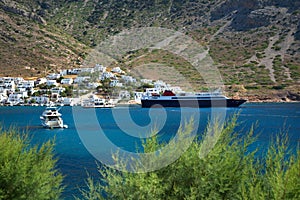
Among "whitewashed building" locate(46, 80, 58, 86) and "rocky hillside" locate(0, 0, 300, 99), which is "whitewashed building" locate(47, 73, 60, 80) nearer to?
"whitewashed building" locate(46, 80, 58, 86)

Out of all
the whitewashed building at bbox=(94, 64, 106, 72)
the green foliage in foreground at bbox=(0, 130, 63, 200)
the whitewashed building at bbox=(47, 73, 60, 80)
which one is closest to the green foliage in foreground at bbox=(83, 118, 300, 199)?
the green foliage in foreground at bbox=(0, 130, 63, 200)

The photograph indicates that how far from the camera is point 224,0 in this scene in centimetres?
9912

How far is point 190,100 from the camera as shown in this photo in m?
65.1

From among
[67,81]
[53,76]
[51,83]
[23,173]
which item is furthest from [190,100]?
[23,173]

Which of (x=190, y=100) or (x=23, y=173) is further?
(x=190, y=100)

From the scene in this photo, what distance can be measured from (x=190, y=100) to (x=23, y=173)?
58.3 m

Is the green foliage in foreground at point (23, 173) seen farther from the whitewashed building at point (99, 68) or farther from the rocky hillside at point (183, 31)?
the whitewashed building at point (99, 68)

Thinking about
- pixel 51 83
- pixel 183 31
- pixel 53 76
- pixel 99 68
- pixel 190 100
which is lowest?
pixel 190 100

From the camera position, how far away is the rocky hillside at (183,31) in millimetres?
75062

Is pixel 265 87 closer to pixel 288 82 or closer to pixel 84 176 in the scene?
pixel 288 82

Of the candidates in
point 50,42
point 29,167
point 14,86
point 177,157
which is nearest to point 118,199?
point 177,157

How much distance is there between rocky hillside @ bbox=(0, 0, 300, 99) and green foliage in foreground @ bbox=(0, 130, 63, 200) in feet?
198

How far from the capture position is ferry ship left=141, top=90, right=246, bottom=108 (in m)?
63.7

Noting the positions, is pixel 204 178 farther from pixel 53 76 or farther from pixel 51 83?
pixel 53 76
